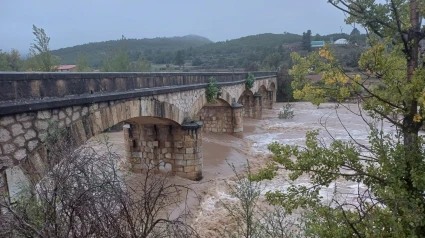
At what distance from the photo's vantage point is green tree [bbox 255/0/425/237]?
3076mm

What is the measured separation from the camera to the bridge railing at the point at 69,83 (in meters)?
4.28

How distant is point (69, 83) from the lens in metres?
5.32

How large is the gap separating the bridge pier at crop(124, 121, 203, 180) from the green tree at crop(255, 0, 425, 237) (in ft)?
21.2

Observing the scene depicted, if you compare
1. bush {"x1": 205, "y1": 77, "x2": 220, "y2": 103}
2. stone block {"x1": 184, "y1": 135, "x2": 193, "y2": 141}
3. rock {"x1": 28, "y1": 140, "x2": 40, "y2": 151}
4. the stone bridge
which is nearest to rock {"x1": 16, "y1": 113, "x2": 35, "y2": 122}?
the stone bridge

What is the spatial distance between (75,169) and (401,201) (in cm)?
314

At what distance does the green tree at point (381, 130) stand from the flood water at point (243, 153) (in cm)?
35

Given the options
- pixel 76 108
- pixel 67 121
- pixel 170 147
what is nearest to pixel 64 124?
pixel 67 121

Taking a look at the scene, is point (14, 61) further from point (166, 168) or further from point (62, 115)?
point (62, 115)

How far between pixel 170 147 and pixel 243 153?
503 centimetres

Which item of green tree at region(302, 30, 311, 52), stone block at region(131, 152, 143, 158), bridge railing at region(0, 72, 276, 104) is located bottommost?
stone block at region(131, 152, 143, 158)

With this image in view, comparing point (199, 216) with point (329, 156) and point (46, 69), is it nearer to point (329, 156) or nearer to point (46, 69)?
point (329, 156)

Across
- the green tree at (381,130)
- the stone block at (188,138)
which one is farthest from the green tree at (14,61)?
the green tree at (381,130)

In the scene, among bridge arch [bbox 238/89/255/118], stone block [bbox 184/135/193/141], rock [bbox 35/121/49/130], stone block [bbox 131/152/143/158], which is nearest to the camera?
rock [bbox 35/121/49/130]

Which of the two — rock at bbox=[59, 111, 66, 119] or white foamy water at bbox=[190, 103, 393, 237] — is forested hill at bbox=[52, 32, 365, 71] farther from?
rock at bbox=[59, 111, 66, 119]
